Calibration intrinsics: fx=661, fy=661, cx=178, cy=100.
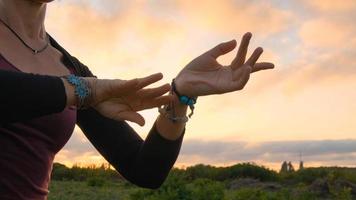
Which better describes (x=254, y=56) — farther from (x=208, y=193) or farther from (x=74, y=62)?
(x=208, y=193)

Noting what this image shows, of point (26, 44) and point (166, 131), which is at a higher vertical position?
point (26, 44)

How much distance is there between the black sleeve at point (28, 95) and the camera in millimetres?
1713

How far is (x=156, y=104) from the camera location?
2010 millimetres

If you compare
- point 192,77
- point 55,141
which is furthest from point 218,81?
point 55,141

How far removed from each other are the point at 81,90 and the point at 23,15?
585 millimetres

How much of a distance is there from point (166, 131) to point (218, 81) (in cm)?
39

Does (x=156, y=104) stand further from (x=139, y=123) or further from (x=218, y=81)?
(x=218, y=81)

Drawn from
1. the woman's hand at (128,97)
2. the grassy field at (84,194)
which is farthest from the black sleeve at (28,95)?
the grassy field at (84,194)

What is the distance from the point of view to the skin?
182 cm

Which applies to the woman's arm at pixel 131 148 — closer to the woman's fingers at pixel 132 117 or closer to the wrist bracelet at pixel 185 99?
the wrist bracelet at pixel 185 99

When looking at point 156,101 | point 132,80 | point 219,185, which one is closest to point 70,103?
point 132,80

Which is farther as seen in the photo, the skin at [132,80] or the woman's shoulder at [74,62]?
the woman's shoulder at [74,62]

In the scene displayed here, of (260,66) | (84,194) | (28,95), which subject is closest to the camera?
(28,95)

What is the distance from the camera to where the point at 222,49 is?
212cm
